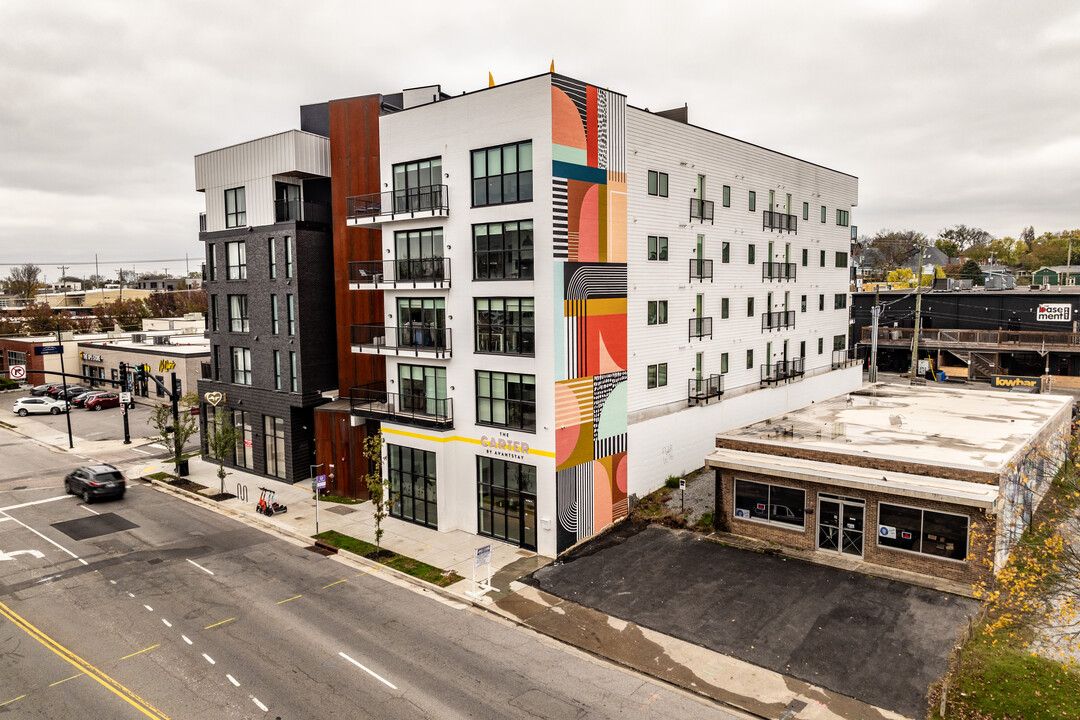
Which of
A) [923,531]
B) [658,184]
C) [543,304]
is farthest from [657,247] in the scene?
[923,531]

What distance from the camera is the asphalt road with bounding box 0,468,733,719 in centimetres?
1563

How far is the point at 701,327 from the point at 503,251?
1286cm

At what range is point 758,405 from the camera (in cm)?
3888

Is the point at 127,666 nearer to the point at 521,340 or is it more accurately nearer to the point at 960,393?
the point at 521,340

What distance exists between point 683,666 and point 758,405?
2435 centimetres

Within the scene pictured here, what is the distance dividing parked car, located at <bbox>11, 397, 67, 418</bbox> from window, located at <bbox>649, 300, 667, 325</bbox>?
55573 mm

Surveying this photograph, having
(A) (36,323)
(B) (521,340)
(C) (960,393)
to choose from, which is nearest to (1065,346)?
(C) (960,393)

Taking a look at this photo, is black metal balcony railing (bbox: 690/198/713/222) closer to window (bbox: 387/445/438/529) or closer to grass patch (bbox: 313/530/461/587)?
window (bbox: 387/445/438/529)

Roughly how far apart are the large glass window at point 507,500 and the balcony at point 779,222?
22521mm

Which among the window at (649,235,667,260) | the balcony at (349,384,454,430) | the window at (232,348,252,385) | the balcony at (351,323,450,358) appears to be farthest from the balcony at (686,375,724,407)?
the window at (232,348,252,385)

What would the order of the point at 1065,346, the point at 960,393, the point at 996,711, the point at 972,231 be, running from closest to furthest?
the point at 996,711 < the point at 960,393 < the point at 1065,346 < the point at 972,231

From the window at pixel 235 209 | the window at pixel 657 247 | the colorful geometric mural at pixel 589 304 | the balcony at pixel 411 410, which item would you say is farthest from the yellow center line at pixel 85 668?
the window at pixel 657 247

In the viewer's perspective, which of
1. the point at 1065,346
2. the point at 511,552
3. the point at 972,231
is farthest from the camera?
the point at 972,231

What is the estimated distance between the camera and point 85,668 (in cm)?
1734
